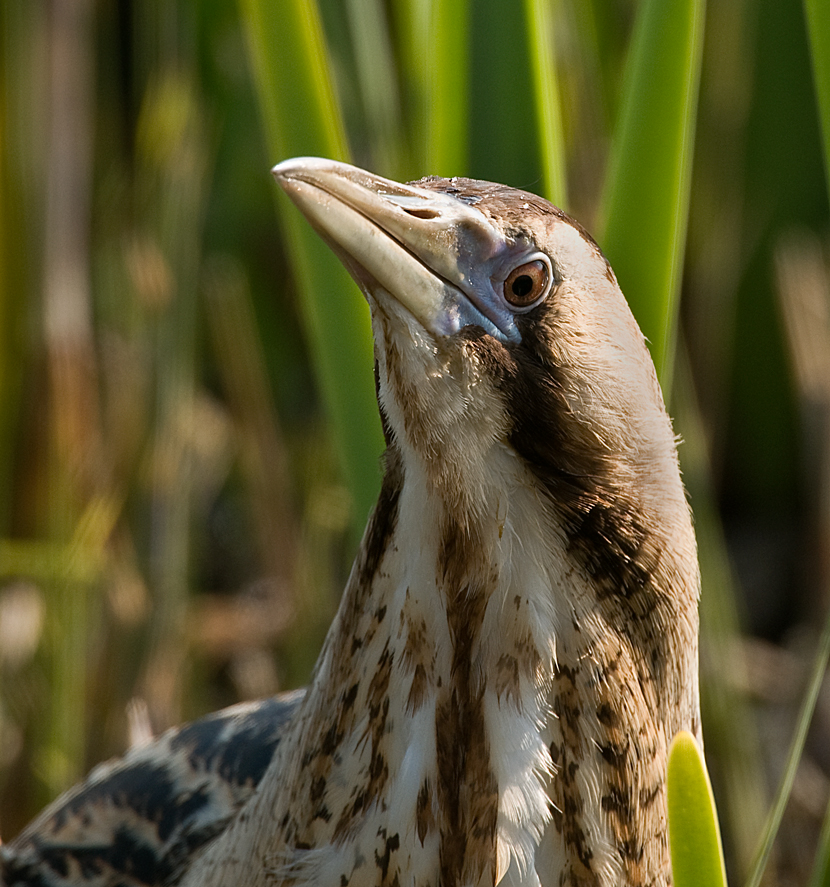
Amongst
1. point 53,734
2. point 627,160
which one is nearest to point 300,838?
point 627,160

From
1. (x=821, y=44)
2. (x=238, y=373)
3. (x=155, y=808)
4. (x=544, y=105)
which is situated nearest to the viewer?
(x=821, y=44)

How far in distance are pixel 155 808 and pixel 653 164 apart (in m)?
0.68

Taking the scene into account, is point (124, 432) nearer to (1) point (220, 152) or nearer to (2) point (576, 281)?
(1) point (220, 152)

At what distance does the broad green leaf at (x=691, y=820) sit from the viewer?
64 cm

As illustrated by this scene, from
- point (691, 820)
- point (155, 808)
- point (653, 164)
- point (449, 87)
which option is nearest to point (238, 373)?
point (155, 808)

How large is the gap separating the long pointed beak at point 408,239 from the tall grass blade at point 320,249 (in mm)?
220

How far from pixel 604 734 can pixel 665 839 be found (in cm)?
10

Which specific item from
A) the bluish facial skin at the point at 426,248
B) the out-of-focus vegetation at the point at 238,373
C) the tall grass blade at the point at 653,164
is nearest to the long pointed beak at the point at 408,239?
the bluish facial skin at the point at 426,248

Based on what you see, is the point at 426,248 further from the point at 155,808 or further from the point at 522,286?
the point at 155,808

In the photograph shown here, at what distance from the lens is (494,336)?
71 centimetres

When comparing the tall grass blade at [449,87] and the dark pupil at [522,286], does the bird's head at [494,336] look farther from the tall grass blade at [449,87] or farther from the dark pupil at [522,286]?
the tall grass blade at [449,87]

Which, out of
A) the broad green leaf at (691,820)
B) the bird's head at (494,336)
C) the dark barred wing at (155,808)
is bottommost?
the dark barred wing at (155,808)

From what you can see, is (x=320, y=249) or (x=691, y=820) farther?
(x=320, y=249)

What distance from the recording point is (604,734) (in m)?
0.76
